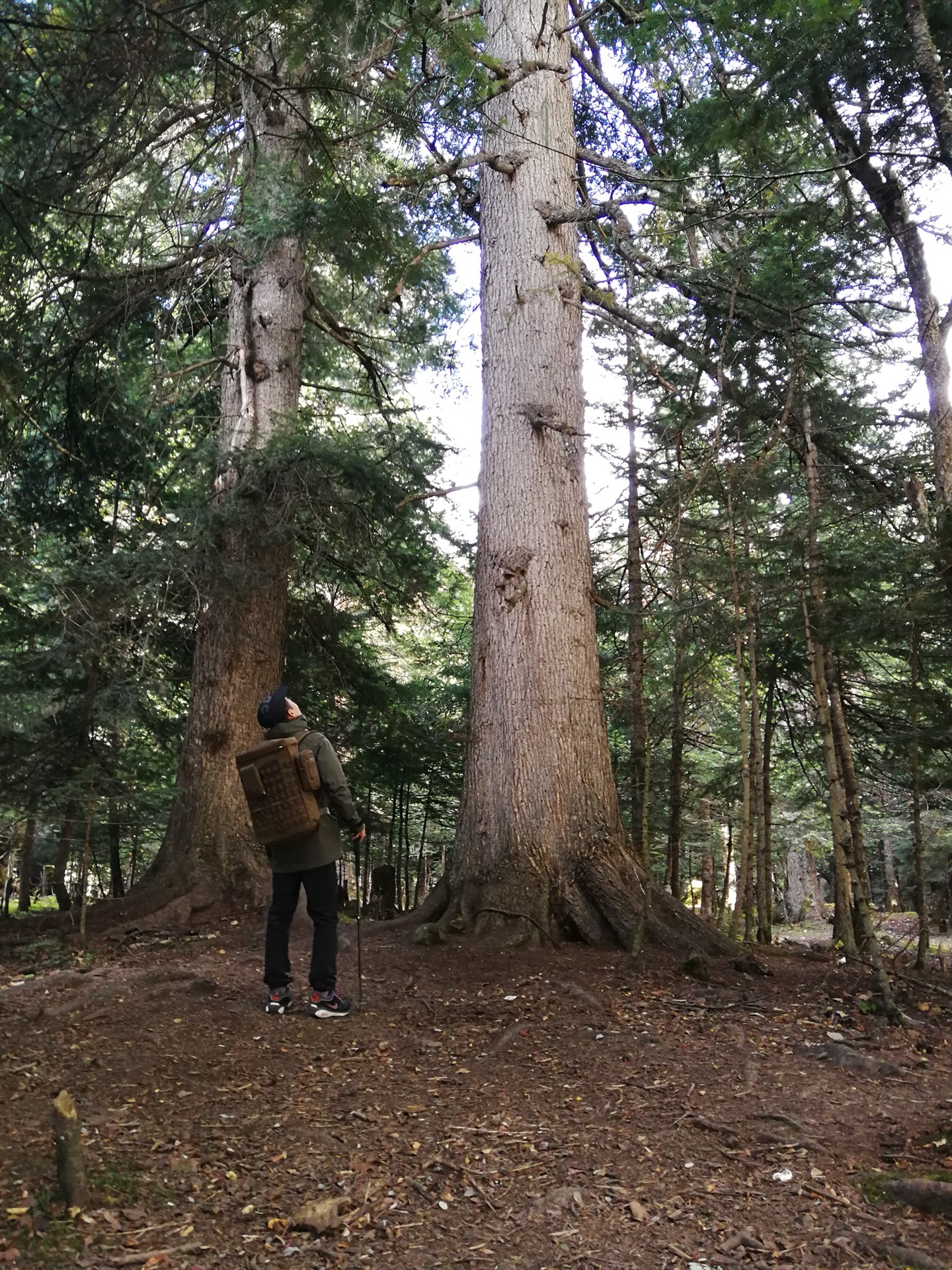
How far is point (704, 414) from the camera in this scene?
22.1ft

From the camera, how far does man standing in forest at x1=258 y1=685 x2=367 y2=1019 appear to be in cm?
510

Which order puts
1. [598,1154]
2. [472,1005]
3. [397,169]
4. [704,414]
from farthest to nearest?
[397,169], [704,414], [472,1005], [598,1154]

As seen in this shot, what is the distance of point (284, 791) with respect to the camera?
17.1ft

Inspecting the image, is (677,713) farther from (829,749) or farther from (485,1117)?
(485,1117)

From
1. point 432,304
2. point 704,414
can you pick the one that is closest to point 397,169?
point 432,304

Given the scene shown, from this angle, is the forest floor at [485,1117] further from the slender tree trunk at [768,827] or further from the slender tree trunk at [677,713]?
the slender tree trunk at [677,713]

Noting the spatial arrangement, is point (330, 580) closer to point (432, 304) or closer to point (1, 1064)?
point (432, 304)

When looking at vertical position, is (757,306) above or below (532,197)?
below

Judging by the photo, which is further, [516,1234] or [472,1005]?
[472,1005]

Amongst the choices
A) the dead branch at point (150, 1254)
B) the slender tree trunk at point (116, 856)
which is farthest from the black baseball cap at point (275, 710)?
the slender tree trunk at point (116, 856)

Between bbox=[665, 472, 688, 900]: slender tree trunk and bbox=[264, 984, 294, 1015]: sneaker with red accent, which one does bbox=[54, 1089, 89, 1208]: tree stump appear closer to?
bbox=[264, 984, 294, 1015]: sneaker with red accent

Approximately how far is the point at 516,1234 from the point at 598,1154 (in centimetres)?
60

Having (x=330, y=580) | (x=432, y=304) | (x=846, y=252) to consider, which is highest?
(x=432, y=304)

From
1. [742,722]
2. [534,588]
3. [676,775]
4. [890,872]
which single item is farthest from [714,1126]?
[890,872]
